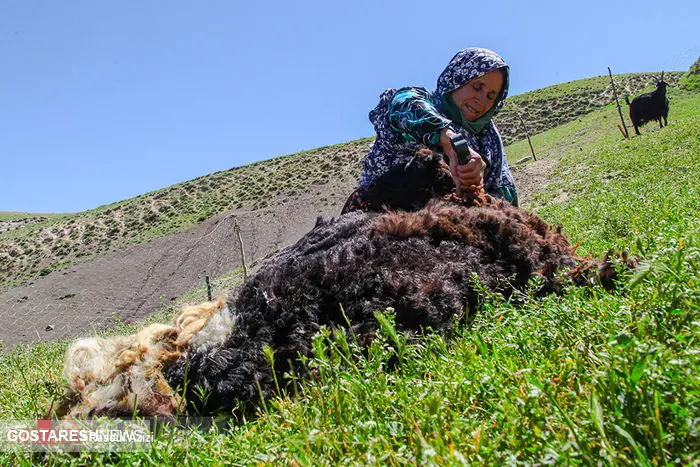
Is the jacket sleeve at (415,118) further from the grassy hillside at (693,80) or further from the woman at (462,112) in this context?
the grassy hillside at (693,80)

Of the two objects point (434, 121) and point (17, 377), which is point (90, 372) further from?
point (434, 121)

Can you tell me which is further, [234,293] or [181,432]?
[234,293]

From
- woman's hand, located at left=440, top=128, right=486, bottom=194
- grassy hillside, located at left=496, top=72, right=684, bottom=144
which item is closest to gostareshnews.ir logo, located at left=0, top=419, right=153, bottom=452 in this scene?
woman's hand, located at left=440, top=128, right=486, bottom=194

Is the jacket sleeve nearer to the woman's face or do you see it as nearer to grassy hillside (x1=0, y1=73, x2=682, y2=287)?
the woman's face

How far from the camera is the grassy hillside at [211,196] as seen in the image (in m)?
43.7

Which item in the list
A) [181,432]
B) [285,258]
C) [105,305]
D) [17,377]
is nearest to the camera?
[181,432]

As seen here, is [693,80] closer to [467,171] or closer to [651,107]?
[651,107]

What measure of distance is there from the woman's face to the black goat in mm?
22264

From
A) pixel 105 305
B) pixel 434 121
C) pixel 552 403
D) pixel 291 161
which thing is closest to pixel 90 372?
pixel 552 403

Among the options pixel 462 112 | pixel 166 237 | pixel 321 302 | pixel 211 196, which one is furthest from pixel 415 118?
pixel 211 196

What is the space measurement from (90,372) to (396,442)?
1.51 m

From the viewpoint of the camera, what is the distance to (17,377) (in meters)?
3.62

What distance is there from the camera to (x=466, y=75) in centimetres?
410

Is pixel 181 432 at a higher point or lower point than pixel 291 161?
A: lower
